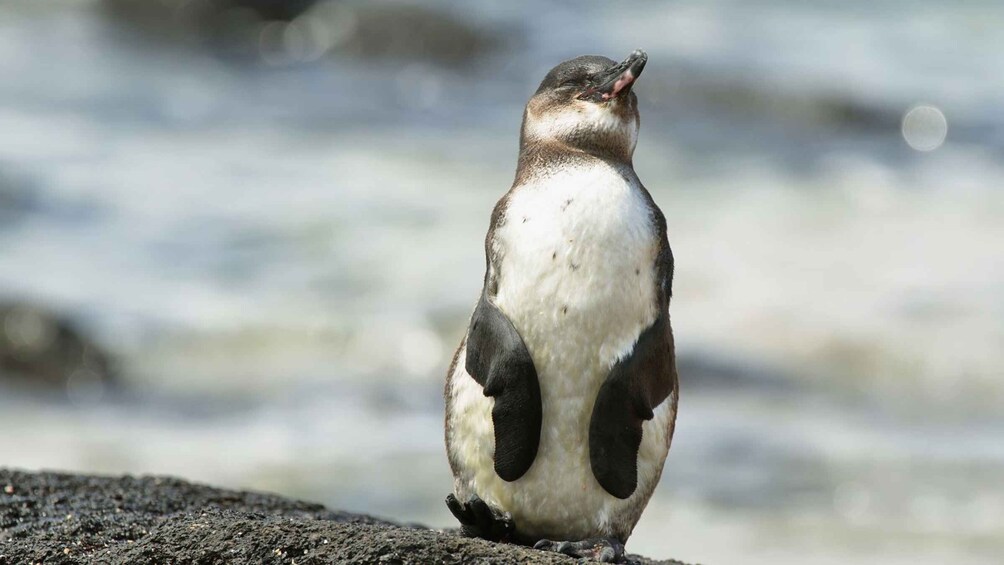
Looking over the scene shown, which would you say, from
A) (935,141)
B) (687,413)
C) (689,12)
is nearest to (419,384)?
(687,413)

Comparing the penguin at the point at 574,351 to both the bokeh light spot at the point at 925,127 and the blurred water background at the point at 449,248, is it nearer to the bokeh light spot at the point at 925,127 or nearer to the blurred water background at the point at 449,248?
the blurred water background at the point at 449,248

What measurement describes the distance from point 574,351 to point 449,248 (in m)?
12.4

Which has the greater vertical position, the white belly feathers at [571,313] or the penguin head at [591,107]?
the penguin head at [591,107]

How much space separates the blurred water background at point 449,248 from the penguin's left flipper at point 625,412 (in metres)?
5.84

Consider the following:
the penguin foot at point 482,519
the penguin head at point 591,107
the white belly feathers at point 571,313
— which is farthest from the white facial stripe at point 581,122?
the penguin foot at point 482,519

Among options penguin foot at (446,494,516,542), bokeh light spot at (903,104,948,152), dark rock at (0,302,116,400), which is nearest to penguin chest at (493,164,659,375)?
penguin foot at (446,494,516,542)

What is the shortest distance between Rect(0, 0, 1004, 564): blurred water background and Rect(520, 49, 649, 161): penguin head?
5.96m

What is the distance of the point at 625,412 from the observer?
15.3 feet

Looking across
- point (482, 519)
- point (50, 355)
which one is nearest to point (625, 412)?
point (482, 519)

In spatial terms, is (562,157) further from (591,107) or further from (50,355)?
(50,355)

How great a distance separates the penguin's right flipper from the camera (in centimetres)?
464

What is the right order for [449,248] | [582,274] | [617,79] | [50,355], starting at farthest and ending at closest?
[449,248] → [50,355] → [617,79] → [582,274]

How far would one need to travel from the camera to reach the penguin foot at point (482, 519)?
4766 millimetres

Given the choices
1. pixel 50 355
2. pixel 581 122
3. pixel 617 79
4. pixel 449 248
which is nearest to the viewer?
pixel 617 79
